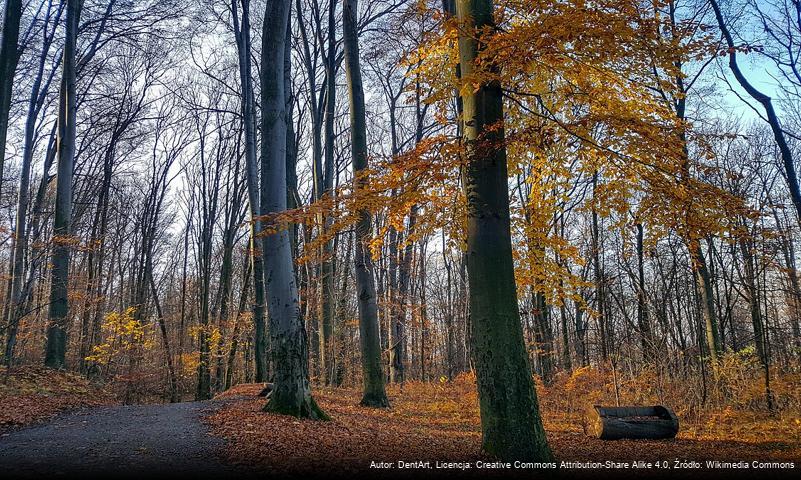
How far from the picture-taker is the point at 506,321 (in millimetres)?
5551

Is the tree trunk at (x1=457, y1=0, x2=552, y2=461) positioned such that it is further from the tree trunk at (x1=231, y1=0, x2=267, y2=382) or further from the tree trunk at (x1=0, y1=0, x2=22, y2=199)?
the tree trunk at (x1=0, y1=0, x2=22, y2=199)

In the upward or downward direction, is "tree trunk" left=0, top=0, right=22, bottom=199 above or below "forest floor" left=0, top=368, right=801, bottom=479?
above

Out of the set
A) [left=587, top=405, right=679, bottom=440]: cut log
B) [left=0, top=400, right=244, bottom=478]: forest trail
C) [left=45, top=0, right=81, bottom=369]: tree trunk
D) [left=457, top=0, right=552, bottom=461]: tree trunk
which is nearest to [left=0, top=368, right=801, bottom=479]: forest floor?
[left=0, top=400, right=244, bottom=478]: forest trail

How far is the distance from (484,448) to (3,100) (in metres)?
11.7

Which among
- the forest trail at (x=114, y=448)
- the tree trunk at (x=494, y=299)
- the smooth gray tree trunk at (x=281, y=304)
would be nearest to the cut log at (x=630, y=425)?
the tree trunk at (x=494, y=299)

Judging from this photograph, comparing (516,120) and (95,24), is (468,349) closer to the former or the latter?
(516,120)

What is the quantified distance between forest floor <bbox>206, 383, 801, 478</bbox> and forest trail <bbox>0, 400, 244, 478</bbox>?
379mm

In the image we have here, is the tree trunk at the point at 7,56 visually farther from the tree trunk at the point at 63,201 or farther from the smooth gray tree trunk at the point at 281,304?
the smooth gray tree trunk at the point at 281,304

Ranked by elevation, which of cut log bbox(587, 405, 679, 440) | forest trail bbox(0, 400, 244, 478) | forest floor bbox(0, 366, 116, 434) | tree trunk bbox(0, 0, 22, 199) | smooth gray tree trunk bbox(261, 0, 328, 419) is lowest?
cut log bbox(587, 405, 679, 440)

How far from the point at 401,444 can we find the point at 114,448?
3702 millimetres

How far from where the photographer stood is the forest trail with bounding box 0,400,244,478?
14.8ft

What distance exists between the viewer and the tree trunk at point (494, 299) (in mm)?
5359

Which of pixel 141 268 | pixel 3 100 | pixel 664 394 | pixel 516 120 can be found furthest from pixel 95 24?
pixel 664 394

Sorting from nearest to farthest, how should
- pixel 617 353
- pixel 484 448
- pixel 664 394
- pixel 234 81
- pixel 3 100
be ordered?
pixel 484 448
pixel 3 100
pixel 664 394
pixel 617 353
pixel 234 81
